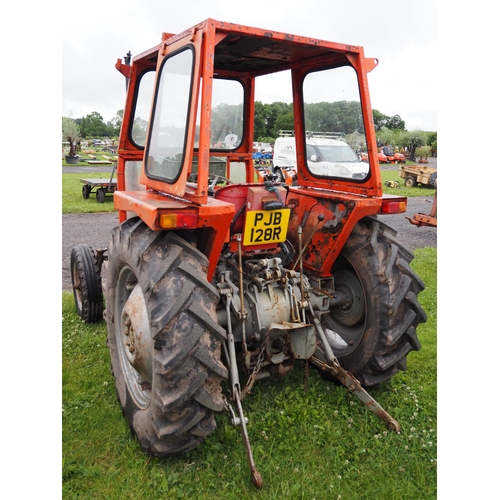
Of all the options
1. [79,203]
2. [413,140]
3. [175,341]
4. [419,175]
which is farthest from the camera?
[413,140]

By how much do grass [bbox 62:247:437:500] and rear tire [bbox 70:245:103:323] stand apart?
0.97 metres

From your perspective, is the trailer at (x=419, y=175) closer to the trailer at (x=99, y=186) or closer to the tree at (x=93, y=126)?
the trailer at (x=99, y=186)

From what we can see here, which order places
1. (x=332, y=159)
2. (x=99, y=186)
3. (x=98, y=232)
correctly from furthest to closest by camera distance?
(x=99, y=186)
(x=98, y=232)
(x=332, y=159)

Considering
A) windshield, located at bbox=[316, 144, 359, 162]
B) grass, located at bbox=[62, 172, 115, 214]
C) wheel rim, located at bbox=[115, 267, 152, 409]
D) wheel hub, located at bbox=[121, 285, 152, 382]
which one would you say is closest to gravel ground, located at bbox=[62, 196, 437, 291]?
grass, located at bbox=[62, 172, 115, 214]

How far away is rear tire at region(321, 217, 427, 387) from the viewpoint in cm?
336

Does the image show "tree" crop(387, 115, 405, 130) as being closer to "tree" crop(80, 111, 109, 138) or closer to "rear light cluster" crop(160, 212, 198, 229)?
"tree" crop(80, 111, 109, 138)

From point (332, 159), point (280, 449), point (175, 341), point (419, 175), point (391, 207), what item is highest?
point (419, 175)

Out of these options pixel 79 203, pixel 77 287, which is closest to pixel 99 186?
pixel 79 203

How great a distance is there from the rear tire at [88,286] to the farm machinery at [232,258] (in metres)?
1.11

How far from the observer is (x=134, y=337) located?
9.79ft

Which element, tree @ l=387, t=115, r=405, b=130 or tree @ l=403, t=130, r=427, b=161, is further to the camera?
tree @ l=387, t=115, r=405, b=130

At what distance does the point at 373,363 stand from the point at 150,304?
179 cm

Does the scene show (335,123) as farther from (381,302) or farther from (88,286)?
(88,286)

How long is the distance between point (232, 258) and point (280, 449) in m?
1.42
